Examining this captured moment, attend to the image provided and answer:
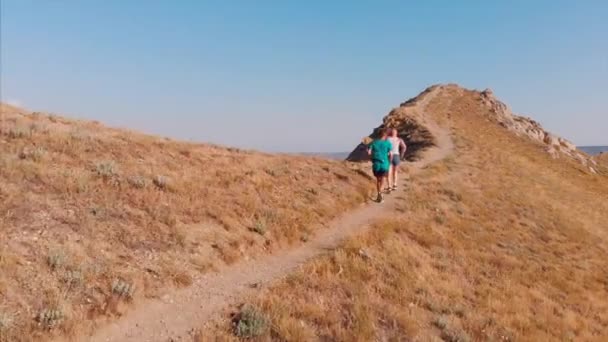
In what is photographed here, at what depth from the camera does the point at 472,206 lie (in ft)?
66.2

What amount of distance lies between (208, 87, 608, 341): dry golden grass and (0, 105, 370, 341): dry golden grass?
6.48ft

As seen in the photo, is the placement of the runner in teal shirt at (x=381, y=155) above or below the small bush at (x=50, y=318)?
above

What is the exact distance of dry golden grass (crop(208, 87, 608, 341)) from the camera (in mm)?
8203

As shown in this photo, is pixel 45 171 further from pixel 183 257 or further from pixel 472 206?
pixel 472 206

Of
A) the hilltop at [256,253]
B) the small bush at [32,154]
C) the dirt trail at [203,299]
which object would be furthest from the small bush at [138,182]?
the dirt trail at [203,299]

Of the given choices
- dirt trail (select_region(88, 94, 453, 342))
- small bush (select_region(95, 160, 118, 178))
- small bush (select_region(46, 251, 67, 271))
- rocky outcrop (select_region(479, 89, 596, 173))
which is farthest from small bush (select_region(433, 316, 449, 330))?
rocky outcrop (select_region(479, 89, 596, 173))

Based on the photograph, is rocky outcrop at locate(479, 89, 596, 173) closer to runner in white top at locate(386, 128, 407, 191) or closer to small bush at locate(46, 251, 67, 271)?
runner in white top at locate(386, 128, 407, 191)

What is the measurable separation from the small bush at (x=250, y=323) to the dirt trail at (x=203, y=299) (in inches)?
21.9

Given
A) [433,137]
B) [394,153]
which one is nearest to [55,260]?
[394,153]

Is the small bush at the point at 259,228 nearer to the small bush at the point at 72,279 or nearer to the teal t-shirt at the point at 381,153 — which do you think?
the small bush at the point at 72,279

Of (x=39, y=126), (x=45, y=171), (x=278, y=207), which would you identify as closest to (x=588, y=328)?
(x=278, y=207)

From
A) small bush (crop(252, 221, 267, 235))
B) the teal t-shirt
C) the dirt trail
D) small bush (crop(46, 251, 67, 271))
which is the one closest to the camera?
the dirt trail

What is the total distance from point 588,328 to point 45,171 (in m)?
14.8

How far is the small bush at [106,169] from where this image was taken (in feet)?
38.7
